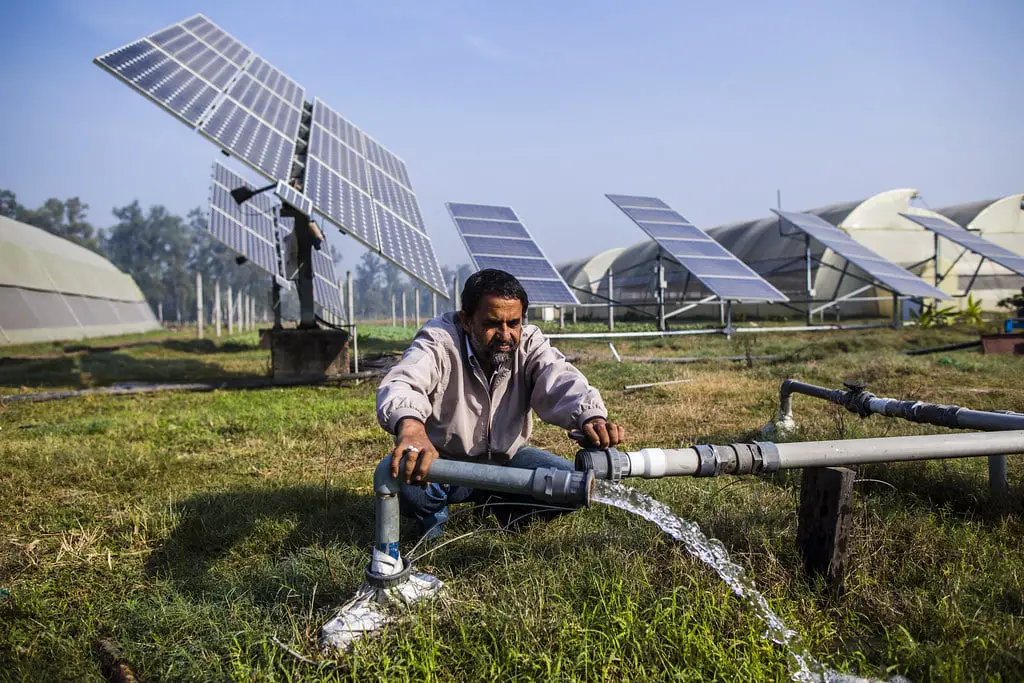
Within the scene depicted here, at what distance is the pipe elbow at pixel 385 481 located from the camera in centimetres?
200

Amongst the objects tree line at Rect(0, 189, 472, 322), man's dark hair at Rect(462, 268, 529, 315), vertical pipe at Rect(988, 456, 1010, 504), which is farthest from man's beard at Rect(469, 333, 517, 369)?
tree line at Rect(0, 189, 472, 322)

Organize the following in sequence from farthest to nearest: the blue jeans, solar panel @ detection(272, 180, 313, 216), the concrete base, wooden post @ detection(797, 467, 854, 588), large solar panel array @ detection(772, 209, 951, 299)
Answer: large solar panel array @ detection(772, 209, 951, 299) → the concrete base → solar panel @ detection(272, 180, 313, 216) → the blue jeans → wooden post @ detection(797, 467, 854, 588)

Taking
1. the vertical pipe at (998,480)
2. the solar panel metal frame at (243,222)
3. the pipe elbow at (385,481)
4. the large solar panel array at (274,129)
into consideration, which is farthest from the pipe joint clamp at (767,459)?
the solar panel metal frame at (243,222)

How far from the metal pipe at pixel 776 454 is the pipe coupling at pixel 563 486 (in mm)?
180

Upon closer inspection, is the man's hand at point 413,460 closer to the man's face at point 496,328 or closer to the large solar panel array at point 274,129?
the man's face at point 496,328

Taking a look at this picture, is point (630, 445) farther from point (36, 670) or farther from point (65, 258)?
point (65, 258)

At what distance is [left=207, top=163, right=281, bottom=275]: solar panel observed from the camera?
49.7 feet

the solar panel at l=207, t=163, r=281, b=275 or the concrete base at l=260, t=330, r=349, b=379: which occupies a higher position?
the solar panel at l=207, t=163, r=281, b=275

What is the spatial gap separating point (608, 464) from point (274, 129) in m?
8.97

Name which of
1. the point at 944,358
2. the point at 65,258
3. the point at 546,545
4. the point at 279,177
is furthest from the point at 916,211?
the point at 65,258

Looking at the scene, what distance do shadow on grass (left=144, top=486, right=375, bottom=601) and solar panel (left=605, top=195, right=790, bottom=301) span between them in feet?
30.2

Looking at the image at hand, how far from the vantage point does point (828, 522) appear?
2.42 m

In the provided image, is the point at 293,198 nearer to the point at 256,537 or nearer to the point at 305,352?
the point at 305,352

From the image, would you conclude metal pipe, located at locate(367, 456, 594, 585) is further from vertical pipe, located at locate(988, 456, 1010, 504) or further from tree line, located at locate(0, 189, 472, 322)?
tree line, located at locate(0, 189, 472, 322)
